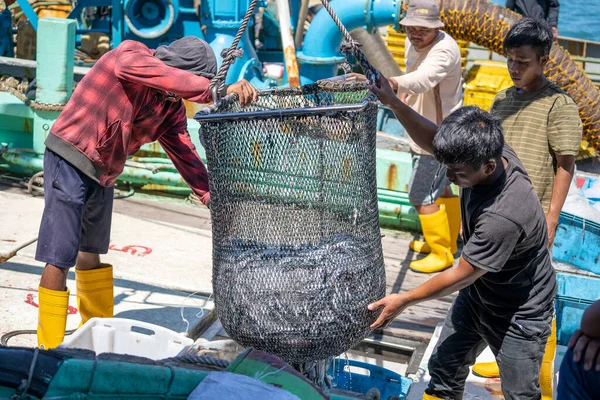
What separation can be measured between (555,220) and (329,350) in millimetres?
1519

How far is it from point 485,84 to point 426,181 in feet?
10.9

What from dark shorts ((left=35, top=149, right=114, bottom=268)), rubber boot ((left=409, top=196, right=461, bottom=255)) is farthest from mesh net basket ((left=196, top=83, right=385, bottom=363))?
rubber boot ((left=409, top=196, right=461, bottom=255))

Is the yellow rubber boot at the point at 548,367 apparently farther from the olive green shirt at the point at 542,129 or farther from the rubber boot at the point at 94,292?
the rubber boot at the point at 94,292

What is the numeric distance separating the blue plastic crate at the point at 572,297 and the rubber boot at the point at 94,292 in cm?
250

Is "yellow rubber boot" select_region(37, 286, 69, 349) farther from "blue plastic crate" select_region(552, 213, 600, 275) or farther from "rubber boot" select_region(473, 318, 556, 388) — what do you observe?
"blue plastic crate" select_region(552, 213, 600, 275)

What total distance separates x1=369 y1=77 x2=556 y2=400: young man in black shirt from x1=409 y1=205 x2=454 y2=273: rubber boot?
2.20 meters

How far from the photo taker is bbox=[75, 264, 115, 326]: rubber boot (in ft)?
13.5

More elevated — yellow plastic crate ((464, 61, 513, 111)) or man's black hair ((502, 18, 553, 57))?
man's black hair ((502, 18, 553, 57))

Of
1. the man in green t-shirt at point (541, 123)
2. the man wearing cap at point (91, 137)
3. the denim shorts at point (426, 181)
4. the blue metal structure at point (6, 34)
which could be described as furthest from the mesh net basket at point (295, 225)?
the blue metal structure at point (6, 34)

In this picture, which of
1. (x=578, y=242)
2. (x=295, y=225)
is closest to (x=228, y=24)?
(x=578, y=242)

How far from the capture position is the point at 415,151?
575 centimetres

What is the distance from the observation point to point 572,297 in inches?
176

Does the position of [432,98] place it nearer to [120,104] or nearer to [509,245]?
[120,104]

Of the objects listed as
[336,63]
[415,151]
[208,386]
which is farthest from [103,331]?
[336,63]
